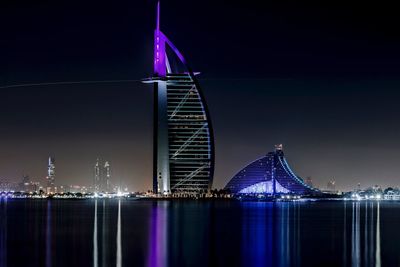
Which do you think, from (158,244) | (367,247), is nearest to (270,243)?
(367,247)

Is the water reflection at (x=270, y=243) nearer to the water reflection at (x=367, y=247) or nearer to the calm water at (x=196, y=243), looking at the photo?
the calm water at (x=196, y=243)

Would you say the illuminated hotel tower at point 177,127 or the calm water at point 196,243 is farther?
the illuminated hotel tower at point 177,127

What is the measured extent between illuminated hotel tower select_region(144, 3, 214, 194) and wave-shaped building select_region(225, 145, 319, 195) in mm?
34415

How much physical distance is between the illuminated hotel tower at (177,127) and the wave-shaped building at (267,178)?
34415 mm

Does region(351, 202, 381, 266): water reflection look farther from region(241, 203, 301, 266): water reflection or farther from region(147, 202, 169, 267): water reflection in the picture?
region(147, 202, 169, 267): water reflection

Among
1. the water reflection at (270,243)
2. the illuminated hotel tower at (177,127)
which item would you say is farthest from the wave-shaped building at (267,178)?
the water reflection at (270,243)

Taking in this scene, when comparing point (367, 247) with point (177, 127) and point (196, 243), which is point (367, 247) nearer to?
point (196, 243)

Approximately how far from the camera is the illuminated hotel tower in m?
134

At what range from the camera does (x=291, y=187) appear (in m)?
177

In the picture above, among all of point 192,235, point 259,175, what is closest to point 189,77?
point 259,175

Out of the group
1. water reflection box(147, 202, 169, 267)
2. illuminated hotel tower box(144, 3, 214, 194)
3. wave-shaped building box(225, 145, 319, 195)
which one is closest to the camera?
water reflection box(147, 202, 169, 267)

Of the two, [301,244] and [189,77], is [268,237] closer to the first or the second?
[301,244]

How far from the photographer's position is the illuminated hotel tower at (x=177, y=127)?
134 metres

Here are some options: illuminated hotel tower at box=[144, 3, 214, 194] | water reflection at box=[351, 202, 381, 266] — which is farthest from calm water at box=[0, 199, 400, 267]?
illuminated hotel tower at box=[144, 3, 214, 194]
